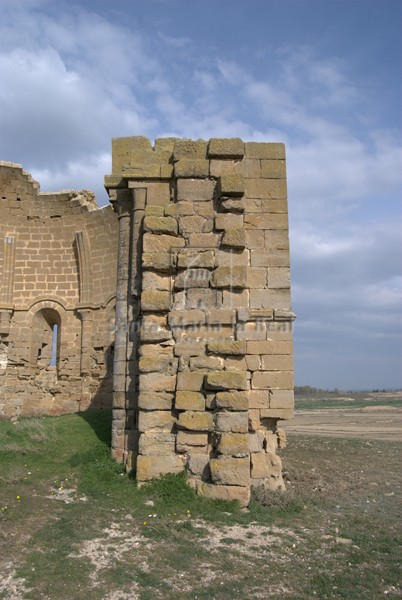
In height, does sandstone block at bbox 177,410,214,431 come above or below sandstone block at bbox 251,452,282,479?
above

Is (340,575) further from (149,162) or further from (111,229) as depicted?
(111,229)

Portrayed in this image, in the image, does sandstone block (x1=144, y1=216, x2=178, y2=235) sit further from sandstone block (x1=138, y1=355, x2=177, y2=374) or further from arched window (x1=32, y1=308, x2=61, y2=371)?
arched window (x1=32, y1=308, x2=61, y2=371)

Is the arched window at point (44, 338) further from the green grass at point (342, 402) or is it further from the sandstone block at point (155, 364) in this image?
the green grass at point (342, 402)

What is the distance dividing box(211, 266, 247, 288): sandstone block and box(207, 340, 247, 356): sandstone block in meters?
0.84

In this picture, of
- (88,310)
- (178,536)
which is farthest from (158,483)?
(88,310)

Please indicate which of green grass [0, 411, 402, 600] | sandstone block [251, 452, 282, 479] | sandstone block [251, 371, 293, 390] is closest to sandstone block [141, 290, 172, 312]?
sandstone block [251, 371, 293, 390]

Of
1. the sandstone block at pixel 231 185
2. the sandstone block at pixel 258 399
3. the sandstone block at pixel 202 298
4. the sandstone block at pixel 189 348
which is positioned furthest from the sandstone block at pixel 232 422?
the sandstone block at pixel 231 185

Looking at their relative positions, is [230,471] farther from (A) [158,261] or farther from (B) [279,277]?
(A) [158,261]

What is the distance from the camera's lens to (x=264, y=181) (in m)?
8.09

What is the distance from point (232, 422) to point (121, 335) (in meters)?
2.36

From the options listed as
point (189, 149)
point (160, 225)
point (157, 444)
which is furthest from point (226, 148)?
point (157, 444)

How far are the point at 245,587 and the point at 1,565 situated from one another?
7.26ft

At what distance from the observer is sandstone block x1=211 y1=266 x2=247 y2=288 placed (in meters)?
7.32

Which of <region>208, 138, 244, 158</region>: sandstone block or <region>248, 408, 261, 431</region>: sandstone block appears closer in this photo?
<region>248, 408, 261, 431</region>: sandstone block
